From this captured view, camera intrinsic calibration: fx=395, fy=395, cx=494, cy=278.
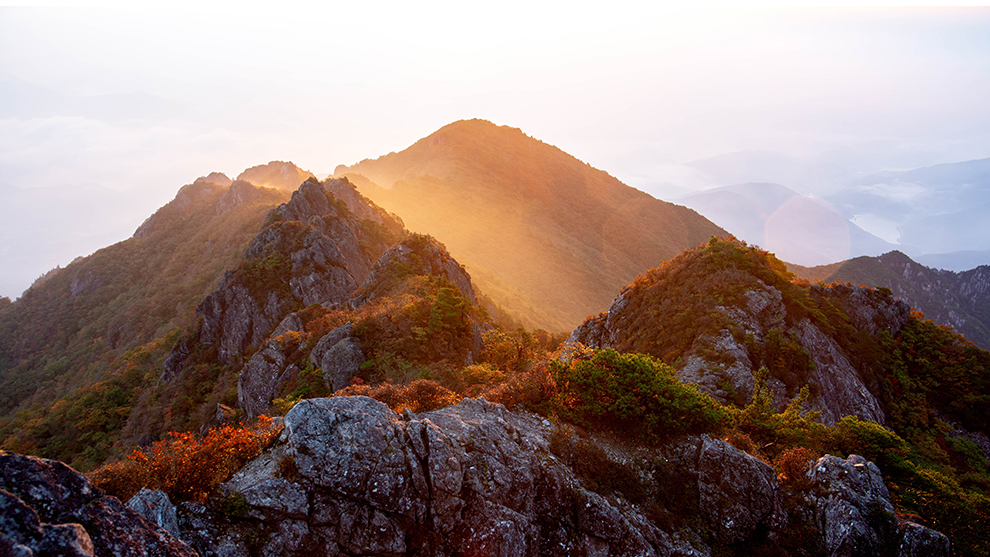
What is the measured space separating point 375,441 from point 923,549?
40.7ft

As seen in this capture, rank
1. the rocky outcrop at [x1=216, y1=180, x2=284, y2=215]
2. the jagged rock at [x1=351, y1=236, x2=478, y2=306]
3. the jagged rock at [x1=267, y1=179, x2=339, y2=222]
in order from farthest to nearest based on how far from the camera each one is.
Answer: the rocky outcrop at [x1=216, y1=180, x2=284, y2=215] < the jagged rock at [x1=267, y1=179, x2=339, y2=222] < the jagged rock at [x1=351, y1=236, x2=478, y2=306]

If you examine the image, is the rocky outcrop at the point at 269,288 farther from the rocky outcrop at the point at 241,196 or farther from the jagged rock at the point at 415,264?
the rocky outcrop at the point at 241,196

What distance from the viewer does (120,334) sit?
156 ft

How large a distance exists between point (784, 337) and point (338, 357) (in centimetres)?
2034

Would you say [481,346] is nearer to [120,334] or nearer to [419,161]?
[120,334]

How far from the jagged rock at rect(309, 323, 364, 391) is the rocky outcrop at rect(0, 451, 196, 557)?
12.5 metres

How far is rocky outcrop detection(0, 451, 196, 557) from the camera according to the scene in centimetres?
438

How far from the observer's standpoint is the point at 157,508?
6520mm

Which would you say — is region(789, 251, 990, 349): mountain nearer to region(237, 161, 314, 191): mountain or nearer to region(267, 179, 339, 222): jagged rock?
region(267, 179, 339, 222): jagged rock

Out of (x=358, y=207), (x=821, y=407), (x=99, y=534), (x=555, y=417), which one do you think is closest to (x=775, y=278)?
(x=821, y=407)

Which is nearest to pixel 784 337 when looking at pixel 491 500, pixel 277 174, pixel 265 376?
pixel 491 500

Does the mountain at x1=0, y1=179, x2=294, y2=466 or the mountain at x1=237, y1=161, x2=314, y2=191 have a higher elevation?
the mountain at x1=237, y1=161, x2=314, y2=191

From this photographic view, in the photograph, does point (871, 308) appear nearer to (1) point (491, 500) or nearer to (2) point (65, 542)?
(1) point (491, 500)

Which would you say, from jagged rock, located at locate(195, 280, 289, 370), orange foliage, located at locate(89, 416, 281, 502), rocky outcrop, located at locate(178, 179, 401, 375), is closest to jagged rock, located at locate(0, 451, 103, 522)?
orange foliage, located at locate(89, 416, 281, 502)
